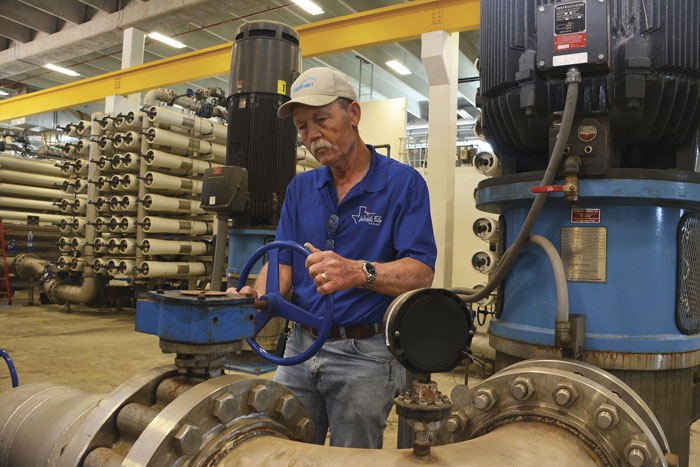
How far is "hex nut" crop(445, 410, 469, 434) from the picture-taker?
42.3 inches

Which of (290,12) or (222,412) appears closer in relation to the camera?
(222,412)

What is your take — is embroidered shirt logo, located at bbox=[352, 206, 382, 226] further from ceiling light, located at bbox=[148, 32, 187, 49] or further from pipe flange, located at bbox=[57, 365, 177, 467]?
ceiling light, located at bbox=[148, 32, 187, 49]

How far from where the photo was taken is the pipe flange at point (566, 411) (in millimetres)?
911

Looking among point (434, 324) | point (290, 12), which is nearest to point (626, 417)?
point (434, 324)

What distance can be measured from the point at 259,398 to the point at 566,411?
58 cm

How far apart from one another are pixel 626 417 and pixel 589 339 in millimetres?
618

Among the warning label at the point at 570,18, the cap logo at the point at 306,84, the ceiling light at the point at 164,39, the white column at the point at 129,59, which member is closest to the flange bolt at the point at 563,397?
the cap logo at the point at 306,84

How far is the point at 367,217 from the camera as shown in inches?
54.1

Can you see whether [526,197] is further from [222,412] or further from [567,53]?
[222,412]

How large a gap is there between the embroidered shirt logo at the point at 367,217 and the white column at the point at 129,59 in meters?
6.20

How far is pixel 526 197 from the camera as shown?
1584 mm

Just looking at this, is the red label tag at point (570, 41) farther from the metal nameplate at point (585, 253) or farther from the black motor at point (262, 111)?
the black motor at point (262, 111)

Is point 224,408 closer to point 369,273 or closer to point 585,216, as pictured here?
point 369,273

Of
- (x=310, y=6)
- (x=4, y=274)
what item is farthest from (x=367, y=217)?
(x=4, y=274)
